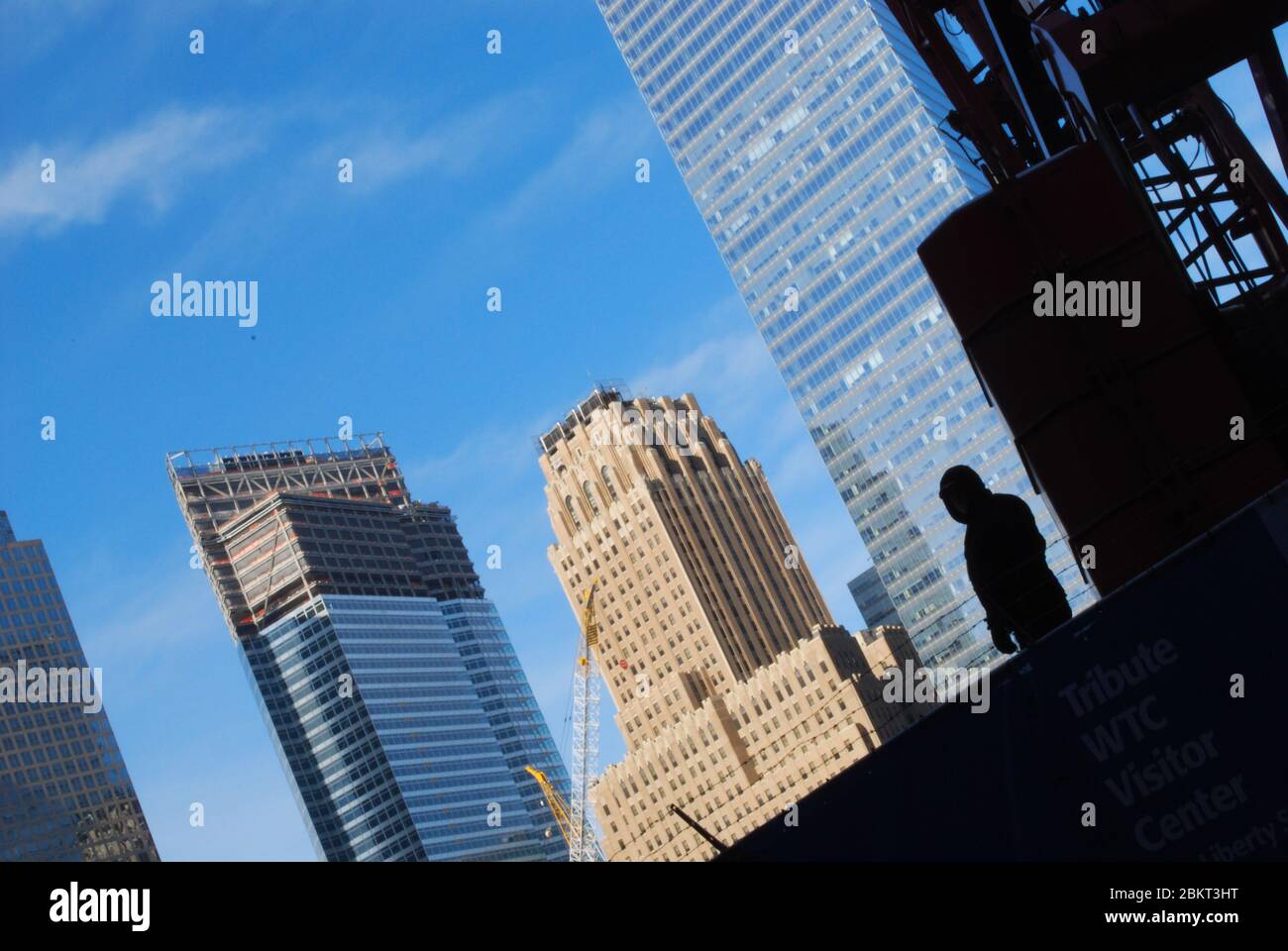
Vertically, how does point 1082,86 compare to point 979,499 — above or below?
above

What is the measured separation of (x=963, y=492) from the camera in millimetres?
15523

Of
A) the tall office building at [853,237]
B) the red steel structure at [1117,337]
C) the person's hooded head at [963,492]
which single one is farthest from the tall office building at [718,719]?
the person's hooded head at [963,492]

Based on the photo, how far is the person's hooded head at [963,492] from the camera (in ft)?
50.4

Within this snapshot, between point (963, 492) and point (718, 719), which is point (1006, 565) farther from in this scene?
point (718, 719)

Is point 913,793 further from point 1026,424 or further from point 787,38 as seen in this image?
point 787,38

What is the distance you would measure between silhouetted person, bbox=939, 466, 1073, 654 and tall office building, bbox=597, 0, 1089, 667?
5491 inches

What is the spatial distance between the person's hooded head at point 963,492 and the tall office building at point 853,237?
457 feet

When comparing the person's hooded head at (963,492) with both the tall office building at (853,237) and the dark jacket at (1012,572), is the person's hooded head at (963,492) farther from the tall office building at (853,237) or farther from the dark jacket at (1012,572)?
the tall office building at (853,237)

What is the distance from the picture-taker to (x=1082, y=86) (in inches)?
878

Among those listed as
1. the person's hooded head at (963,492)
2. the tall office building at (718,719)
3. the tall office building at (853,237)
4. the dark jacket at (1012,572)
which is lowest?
the dark jacket at (1012,572)

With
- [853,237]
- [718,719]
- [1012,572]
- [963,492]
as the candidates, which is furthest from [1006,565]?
[853,237]
